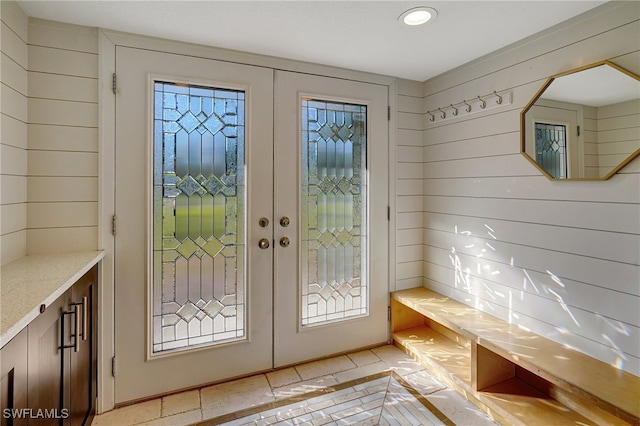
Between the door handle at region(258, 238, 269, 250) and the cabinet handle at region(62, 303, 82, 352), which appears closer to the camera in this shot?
the cabinet handle at region(62, 303, 82, 352)

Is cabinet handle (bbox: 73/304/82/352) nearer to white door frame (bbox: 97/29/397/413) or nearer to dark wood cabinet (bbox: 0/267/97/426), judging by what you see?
dark wood cabinet (bbox: 0/267/97/426)

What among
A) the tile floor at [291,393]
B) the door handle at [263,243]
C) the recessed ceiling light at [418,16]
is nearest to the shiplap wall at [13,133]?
the tile floor at [291,393]

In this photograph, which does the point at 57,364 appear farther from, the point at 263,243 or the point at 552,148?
the point at 552,148

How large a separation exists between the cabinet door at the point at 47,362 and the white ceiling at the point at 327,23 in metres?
1.52

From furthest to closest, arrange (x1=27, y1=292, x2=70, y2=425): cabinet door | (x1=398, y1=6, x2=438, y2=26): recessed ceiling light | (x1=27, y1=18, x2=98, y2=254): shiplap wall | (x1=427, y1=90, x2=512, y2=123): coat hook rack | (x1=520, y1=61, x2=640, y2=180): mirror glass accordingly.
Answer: (x1=427, y1=90, x2=512, y2=123): coat hook rack, (x1=27, y1=18, x2=98, y2=254): shiplap wall, (x1=398, y1=6, x2=438, y2=26): recessed ceiling light, (x1=520, y1=61, x2=640, y2=180): mirror glass, (x1=27, y1=292, x2=70, y2=425): cabinet door

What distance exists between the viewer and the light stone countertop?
1000mm

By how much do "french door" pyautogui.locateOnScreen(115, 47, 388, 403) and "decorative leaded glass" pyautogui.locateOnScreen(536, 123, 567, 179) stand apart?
3.68 feet

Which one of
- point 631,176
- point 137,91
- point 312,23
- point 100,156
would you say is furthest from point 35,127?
point 631,176

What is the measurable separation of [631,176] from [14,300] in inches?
105

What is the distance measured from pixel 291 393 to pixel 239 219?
123 centimetres

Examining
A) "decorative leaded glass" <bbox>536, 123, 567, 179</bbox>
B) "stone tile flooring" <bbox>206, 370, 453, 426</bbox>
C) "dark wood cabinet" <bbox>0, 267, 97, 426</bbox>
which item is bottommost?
"stone tile flooring" <bbox>206, 370, 453, 426</bbox>

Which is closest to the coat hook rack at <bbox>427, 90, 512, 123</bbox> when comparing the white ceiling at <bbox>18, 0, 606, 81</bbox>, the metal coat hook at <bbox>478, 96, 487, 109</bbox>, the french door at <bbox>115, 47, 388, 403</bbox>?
the metal coat hook at <bbox>478, 96, 487, 109</bbox>

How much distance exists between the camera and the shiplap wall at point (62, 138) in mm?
1855

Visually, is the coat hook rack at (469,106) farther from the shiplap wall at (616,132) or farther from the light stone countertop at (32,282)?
the light stone countertop at (32,282)
